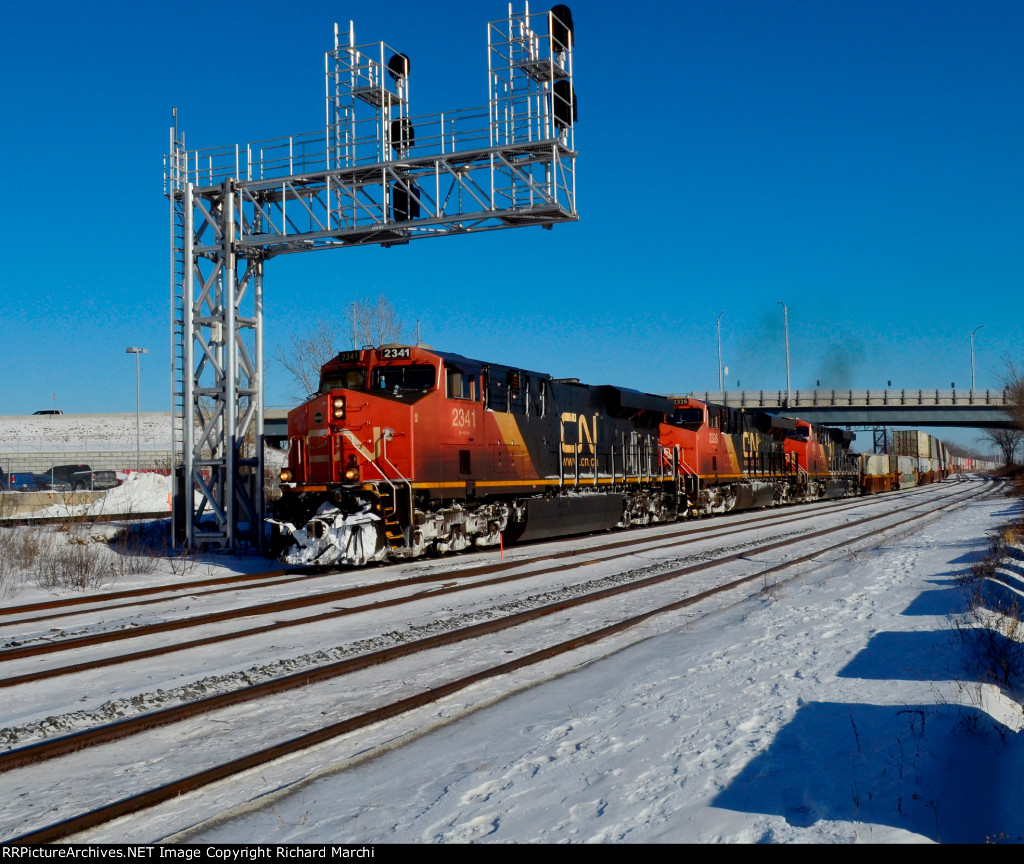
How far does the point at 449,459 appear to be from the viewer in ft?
51.1

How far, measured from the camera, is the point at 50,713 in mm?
6227

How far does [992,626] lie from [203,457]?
47.9ft

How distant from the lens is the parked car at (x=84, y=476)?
43.0 metres

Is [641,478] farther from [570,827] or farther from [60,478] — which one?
[60,478]

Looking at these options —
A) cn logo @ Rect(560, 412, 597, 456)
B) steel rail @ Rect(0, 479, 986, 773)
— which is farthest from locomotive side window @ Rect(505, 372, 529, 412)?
steel rail @ Rect(0, 479, 986, 773)

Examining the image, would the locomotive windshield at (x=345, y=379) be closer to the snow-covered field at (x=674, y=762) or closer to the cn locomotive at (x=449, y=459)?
the cn locomotive at (x=449, y=459)

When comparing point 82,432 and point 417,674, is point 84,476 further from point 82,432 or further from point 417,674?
point 417,674

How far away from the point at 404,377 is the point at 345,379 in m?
1.19

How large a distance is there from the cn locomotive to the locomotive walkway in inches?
1469

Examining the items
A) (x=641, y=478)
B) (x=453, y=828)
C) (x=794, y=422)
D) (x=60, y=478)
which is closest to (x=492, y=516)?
(x=641, y=478)

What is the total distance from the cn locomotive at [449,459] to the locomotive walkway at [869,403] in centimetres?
3731

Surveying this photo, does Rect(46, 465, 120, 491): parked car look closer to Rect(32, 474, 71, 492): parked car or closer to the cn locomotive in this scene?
Rect(32, 474, 71, 492): parked car

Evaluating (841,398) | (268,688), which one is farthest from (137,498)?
(841,398)

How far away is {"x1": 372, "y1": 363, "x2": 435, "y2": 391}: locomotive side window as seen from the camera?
50.0 ft
